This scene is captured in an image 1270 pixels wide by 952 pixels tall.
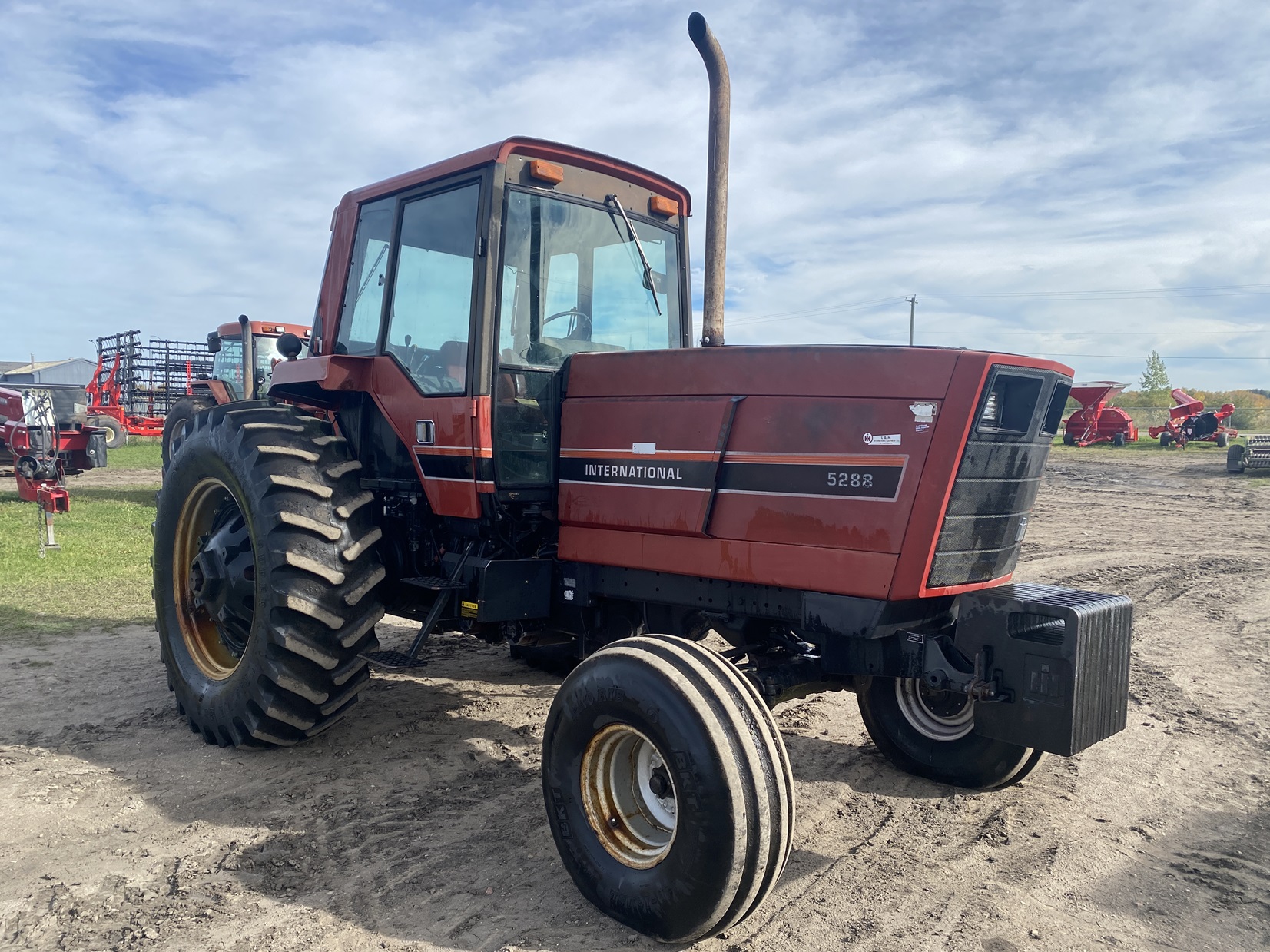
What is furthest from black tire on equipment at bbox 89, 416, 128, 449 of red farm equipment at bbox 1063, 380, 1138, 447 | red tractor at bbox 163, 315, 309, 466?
red farm equipment at bbox 1063, 380, 1138, 447

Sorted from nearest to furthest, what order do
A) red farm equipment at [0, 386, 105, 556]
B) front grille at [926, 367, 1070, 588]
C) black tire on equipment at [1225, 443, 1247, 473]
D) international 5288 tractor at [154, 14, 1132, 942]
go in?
international 5288 tractor at [154, 14, 1132, 942] → front grille at [926, 367, 1070, 588] → red farm equipment at [0, 386, 105, 556] → black tire on equipment at [1225, 443, 1247, 473]

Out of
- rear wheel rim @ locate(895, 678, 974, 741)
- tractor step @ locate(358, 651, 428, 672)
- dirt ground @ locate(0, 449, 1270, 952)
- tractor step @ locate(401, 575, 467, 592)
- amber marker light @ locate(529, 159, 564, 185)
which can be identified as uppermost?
amber marker light @ locate(529, 159, 564, 185)

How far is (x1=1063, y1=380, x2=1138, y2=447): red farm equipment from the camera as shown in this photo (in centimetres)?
2911

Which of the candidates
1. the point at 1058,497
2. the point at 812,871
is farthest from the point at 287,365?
the point at 1058,497

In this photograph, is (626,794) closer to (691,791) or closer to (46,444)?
(691,791)

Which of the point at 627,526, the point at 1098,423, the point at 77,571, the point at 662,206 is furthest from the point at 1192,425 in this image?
the point at 627,526

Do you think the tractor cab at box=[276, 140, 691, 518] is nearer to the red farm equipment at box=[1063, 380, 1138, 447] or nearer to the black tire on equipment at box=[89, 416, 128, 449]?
the black tire on equipment at box=[89, 416, 128, 449]

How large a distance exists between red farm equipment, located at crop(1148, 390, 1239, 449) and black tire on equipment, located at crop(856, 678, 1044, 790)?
27954 millimetres

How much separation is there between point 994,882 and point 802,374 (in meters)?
1.98

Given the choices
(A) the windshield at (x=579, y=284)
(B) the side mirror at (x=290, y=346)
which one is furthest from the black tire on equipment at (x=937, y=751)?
(B) the side mirror at (x=290, y=346)

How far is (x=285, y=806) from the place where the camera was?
3.94 m

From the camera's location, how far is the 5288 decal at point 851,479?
3.32 metres

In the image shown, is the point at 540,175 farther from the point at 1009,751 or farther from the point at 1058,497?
the point at 1058,497

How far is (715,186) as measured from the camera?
169 inches
